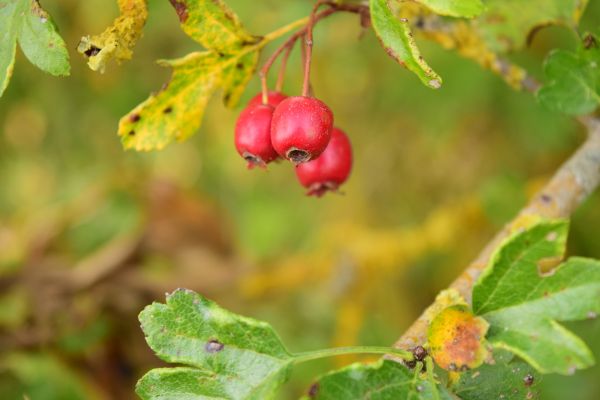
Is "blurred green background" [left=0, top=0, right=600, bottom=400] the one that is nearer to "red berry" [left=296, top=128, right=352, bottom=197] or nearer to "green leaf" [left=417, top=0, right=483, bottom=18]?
"red berry" [left=296, top=128, right=352, bottom=197]

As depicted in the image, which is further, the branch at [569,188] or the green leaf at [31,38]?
the branch at [569,188]

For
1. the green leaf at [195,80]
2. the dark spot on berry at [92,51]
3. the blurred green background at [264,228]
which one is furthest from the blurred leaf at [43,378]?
the dark spot on berry at [92,51]

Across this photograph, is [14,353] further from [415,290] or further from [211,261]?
[415,290]

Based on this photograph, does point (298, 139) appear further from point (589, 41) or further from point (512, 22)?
point (512, 22)

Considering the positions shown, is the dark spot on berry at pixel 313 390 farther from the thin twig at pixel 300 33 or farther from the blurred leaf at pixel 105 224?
the blurred leaf at pixel 105 224

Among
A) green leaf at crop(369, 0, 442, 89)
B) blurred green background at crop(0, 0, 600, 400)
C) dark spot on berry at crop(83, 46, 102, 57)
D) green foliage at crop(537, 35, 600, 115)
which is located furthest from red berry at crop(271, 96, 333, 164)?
blurred green background at crop(0, 0, 600, 400)

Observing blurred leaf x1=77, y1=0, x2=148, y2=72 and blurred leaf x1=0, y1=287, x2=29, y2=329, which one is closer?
blurred leaf x1=77, y1=0, x2=148, y2=72

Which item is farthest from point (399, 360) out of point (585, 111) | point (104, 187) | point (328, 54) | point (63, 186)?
point (63, 186)
